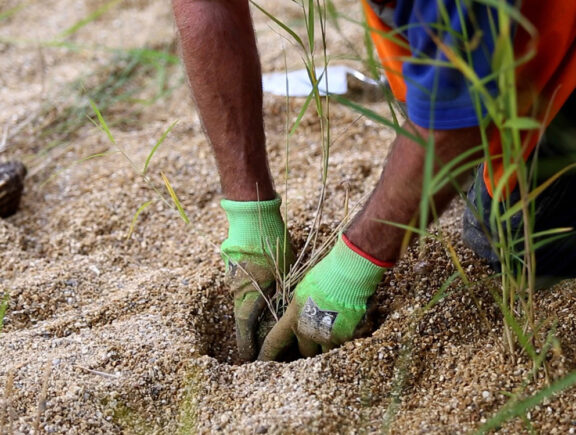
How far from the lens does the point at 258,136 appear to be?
5.53ft

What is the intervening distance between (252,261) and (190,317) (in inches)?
7.0

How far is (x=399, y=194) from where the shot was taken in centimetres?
130

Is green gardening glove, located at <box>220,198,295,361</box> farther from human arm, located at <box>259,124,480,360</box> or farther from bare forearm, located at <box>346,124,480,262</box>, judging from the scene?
bare forearm, located at <box>346,124,480,262</box>

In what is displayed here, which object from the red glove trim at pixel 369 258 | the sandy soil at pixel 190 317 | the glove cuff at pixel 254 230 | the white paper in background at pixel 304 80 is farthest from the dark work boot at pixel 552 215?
the white paper in background at pixel 304 80

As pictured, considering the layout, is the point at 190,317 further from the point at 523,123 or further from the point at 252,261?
the point at 523,123

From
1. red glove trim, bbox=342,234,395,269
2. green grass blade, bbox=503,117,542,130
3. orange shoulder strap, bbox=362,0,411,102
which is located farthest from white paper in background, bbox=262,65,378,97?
green grass blade, bbox=503,117,542,130

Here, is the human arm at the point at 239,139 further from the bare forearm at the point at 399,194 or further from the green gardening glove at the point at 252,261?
the bare forearm at the point at 399,194

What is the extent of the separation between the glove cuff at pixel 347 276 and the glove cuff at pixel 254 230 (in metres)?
A: 0.17

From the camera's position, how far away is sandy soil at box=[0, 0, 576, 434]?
1.38 metres

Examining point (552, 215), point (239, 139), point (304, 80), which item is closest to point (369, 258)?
point (239, 139)

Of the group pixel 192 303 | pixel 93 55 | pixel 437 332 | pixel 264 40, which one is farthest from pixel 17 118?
pixel 437 332

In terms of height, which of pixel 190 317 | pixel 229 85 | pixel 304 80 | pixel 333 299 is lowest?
pixel 190 317

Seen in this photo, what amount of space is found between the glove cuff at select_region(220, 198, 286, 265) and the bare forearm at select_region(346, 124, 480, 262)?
0.80ft

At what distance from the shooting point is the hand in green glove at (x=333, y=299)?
1442 millimetres
